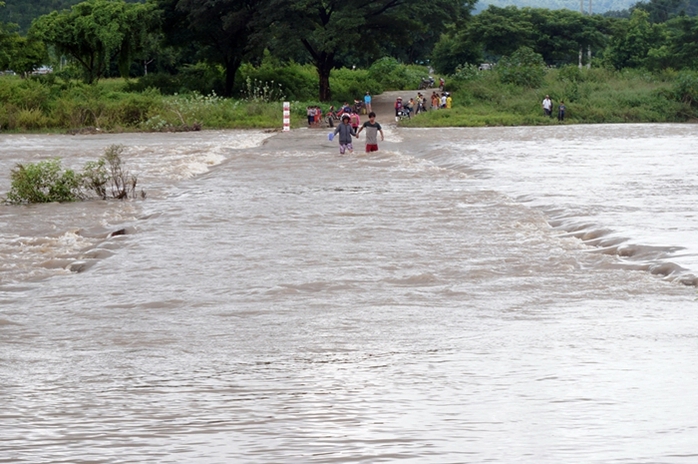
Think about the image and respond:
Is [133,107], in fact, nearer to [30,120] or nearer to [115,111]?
[115,111]

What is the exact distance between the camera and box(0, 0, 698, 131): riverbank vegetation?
46.7 m

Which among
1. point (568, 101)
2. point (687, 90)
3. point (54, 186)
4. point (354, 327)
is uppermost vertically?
point (687, 90)

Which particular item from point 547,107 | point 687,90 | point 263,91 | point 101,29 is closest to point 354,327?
point 547,107

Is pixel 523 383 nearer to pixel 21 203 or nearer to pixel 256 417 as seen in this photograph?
pixel 256 417

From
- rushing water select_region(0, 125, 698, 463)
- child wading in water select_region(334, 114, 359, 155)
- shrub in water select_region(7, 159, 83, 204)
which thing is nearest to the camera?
rushing water select_region(0, 125, 698, 463)

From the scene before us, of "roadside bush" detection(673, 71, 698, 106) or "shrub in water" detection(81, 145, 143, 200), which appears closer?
"shrub in water" detection(81, 145, 143, 200)

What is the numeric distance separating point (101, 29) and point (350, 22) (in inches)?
505

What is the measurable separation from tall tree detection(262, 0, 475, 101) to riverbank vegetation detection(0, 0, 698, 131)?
0.07m

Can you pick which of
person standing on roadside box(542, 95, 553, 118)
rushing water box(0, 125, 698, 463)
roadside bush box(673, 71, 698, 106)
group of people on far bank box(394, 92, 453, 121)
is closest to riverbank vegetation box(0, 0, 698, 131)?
roadside bush box(673, 71, 698, 106)

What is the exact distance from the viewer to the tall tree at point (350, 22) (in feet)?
168

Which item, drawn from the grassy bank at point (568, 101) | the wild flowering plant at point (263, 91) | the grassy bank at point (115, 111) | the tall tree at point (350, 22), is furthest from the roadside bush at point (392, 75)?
the grassy bank at point (115, 111)

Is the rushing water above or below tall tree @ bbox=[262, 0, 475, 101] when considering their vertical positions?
below

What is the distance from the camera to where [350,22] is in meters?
50.6

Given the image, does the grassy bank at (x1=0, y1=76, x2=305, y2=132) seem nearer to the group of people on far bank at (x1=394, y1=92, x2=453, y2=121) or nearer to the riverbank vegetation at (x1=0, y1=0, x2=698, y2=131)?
the riverbank vegetation at (x1=0, y1=0, x2=698, y2=131)
